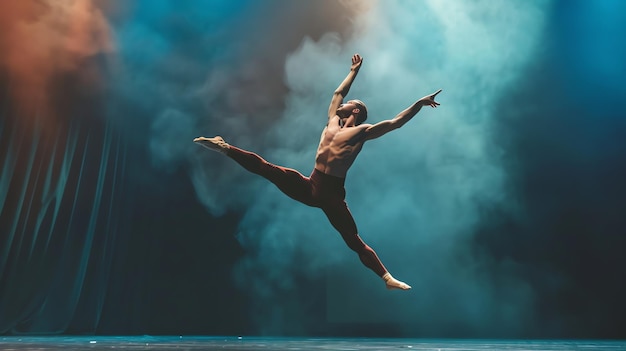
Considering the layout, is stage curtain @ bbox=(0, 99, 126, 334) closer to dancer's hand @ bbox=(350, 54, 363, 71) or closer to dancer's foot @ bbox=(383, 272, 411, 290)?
dancer's hand @ bbox=(350, 54, 363, 71)

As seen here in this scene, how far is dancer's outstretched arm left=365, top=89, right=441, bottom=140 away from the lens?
5.18 metres

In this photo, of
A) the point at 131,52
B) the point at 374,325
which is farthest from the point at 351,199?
the point at 131,52

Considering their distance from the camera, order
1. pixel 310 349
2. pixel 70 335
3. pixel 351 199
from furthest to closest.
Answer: pixel 351 199 → pixel 70 335 → pixel 310 349

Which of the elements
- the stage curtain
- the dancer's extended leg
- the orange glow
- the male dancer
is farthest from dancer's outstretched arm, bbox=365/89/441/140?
the orange glow

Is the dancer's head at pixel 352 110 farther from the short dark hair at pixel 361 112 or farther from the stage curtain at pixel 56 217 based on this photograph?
the stage curtain at pixel 56 217

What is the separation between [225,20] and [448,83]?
321 cm

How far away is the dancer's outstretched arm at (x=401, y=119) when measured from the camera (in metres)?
5.18

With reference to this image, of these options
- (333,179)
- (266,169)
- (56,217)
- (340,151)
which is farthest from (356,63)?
(56,217)

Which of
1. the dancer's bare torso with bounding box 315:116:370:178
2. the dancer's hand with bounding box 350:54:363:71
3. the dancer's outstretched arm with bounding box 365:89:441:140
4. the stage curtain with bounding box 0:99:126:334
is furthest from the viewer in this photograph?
the stage curtain with bounding box 0:99:126:334

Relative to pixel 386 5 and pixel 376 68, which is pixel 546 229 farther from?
pixel 386 5

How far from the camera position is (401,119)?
17.1ft

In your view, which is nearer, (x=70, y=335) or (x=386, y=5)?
(x=70, y=335)

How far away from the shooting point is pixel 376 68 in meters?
9.23

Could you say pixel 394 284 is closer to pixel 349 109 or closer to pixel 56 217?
pixel 349 109
